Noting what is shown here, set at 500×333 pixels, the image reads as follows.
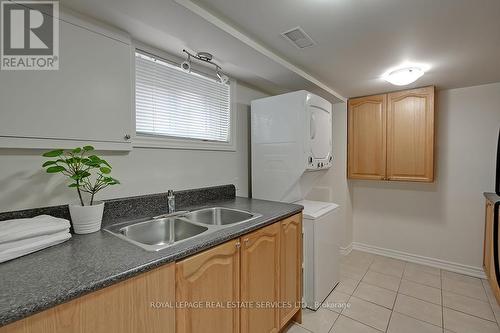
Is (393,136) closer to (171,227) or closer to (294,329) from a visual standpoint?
(294,329)

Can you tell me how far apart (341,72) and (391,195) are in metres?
1.83

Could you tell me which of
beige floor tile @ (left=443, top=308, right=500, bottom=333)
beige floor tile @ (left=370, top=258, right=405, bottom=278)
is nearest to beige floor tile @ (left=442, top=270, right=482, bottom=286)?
beige floor tile @ (left=370, top=258, right=405, bottom=278)

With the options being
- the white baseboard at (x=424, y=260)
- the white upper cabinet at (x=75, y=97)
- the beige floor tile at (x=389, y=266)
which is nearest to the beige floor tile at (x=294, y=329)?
the beige floor tile at (x=389, y=266)

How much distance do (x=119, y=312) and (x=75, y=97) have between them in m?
1.09

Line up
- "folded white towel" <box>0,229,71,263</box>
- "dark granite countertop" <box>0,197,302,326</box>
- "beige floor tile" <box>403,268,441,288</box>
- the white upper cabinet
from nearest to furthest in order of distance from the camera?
"dark granite countertop" <box>0,197,302,326</box>
"folded white towel" <box>0,229,71,263</box>
the white upper cabinet
"beige floor tile" <box>403,268,441,288</box>

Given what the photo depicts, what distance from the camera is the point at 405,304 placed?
1976 millimetres

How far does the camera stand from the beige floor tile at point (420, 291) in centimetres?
206

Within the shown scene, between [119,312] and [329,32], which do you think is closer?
[119,312]

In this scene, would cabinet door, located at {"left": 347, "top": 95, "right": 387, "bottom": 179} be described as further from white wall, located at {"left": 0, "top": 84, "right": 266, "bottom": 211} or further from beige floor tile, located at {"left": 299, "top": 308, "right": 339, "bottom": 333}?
beige floor tile, located at {"left": 299, "top": 308, "right": 339, "bottom": 333}

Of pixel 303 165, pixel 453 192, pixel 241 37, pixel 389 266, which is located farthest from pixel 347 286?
pixel 241 37

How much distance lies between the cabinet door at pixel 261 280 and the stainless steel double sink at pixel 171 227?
147mm

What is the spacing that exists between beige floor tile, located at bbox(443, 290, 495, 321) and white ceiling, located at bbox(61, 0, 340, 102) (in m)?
2.37

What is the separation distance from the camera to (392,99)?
2627 millimetres

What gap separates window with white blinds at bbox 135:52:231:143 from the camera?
5.30ft
